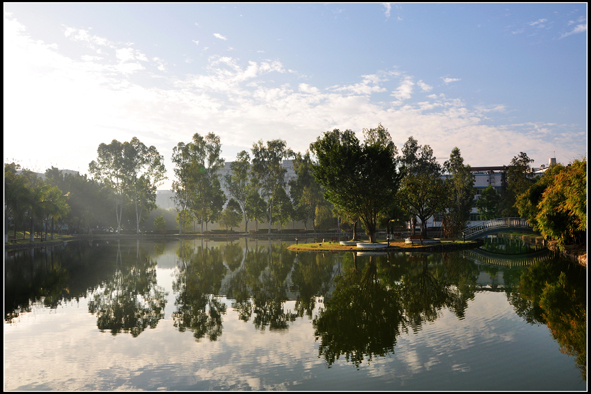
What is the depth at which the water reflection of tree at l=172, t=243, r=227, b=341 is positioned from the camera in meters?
13.7

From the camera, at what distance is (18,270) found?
2912 centimetres

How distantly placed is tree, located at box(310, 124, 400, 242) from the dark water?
736 inches

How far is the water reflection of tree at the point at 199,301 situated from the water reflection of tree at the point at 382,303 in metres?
3.56

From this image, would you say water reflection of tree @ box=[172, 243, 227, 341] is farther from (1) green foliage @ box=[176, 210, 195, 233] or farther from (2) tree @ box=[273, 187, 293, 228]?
(1) green foliage @ box=[176, 210, 195, 233]

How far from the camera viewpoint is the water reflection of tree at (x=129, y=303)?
14.4m

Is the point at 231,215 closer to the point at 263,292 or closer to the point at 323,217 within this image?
the point at 323,217

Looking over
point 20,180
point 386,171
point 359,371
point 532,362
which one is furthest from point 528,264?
point 20,180

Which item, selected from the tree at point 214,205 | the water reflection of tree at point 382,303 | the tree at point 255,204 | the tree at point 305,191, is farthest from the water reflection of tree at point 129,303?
the tree at point 214,205

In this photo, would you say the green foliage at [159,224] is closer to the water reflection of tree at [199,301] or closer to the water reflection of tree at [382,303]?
the water reflection of tree at [199,301]

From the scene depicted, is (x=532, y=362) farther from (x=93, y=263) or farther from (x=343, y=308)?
(x=93, y=263)

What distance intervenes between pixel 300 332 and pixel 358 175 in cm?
3144

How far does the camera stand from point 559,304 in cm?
1639

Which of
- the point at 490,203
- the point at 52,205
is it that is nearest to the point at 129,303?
the point at 52,205

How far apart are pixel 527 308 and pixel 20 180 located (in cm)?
5878
